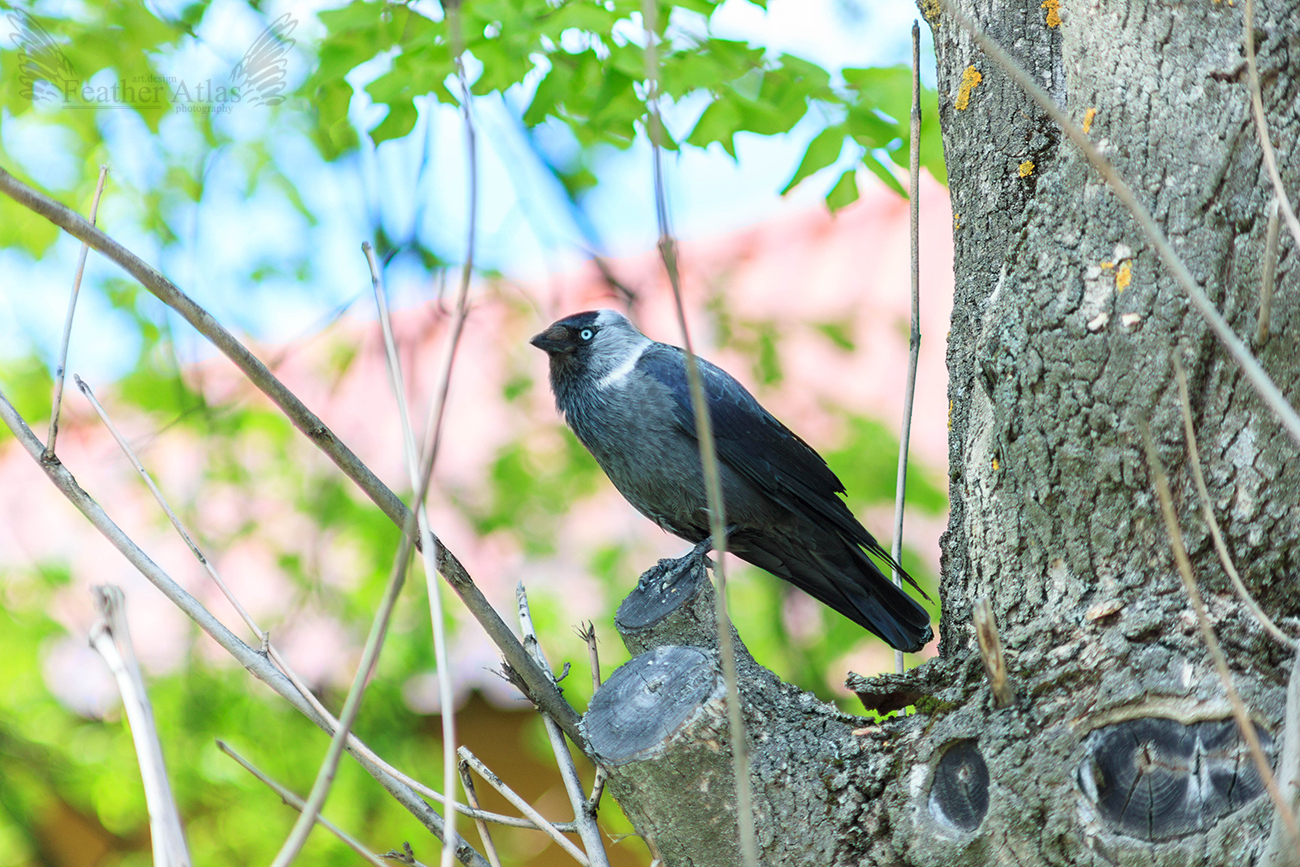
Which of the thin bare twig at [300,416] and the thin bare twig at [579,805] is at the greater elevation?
the thin bare twig at [300,416]

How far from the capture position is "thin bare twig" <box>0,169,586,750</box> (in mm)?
967

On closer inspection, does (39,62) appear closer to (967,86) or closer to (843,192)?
(843,192)

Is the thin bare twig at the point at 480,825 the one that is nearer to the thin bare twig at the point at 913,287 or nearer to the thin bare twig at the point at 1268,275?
the thin bare twig at the point at 913,287

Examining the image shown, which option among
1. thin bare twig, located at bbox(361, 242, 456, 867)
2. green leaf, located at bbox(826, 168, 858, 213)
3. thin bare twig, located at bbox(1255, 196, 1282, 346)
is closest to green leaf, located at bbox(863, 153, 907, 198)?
green leaf, located at bbox(826, 168, 858, 213)

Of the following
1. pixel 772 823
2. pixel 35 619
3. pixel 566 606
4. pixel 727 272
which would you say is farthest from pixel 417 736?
pixel 772 823

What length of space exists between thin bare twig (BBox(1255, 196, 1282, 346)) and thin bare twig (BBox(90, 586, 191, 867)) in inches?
47.1

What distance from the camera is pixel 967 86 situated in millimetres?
1827

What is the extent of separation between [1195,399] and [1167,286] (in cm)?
17

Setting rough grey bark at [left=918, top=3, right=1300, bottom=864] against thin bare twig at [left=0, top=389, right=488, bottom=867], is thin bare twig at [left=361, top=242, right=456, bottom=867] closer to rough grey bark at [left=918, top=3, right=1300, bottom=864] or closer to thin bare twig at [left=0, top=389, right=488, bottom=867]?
thin bare twig at [left=0, top=389, right=488, bottom=867]

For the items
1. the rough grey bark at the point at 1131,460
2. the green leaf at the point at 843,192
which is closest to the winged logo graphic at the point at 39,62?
the green leaf at the point at 843,192

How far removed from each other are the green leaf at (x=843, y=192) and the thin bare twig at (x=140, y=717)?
2.33 m

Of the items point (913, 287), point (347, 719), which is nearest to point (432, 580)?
point (347, 719)

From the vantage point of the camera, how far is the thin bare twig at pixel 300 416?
967mm

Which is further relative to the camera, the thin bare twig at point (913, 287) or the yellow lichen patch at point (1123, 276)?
the thin bare twig at point (913, 287)
